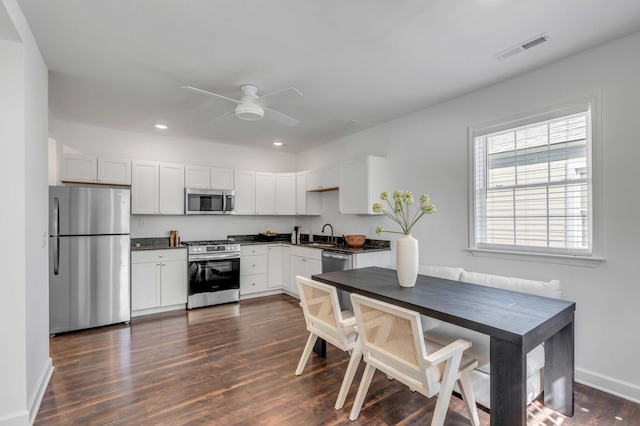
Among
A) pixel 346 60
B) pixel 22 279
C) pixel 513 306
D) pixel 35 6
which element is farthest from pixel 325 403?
pixel 35 6

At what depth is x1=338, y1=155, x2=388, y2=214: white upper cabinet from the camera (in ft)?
14.0

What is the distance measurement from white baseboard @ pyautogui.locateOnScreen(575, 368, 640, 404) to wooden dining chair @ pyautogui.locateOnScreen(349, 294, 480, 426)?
1.32 metres

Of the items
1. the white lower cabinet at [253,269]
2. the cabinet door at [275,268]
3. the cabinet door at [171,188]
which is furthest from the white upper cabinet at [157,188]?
the cabinet door at [275,268]

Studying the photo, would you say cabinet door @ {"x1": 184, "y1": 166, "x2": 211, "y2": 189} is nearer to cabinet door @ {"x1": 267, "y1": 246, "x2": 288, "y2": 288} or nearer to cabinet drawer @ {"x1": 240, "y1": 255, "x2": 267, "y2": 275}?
cabinet drawer @ {"x1": 240, "y1": 255, "x2": 267, "y2": 275}

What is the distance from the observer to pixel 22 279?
1.99 meters

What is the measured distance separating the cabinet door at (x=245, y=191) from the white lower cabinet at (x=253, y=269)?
0.69 m

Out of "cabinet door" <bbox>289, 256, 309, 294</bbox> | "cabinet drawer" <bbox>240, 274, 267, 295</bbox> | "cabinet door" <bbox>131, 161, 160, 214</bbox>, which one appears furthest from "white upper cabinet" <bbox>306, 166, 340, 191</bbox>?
"cabinet door" <bbox>131, 161, 160, 214</bbox>

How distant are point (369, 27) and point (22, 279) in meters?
2.89

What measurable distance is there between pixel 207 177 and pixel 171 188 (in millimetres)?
578

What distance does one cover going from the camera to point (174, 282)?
447 cm

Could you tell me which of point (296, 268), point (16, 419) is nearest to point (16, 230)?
point (16, 419)

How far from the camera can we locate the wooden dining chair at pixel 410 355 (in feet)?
5.34

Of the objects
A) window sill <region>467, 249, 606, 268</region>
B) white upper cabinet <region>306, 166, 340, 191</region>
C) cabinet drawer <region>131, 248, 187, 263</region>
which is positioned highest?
white upper cabinet <region>306, 166, 340, 191</region>

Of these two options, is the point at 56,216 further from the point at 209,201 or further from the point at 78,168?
the point at 209,201
